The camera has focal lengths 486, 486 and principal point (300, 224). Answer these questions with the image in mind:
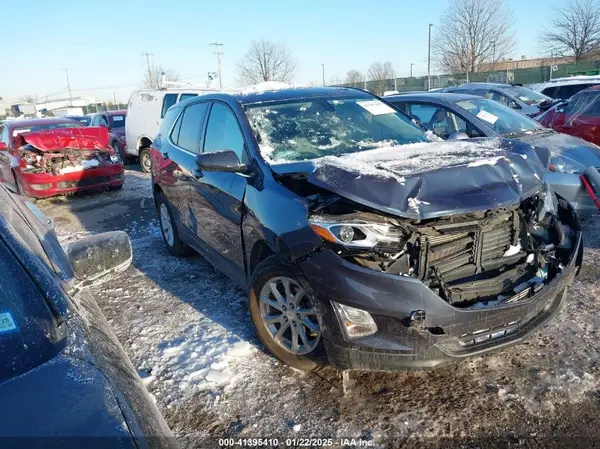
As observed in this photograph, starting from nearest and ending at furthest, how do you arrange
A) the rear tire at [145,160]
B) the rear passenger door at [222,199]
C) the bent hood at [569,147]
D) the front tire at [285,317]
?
the front tire at [285,317] → the rear passenger door at [222,199] → the bent hood at [569,147] → the rear tire at [145,160]

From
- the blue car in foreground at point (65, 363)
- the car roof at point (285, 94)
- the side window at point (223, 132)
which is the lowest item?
the blue car in foreground at point (65, 363)

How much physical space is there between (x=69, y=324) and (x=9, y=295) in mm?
245

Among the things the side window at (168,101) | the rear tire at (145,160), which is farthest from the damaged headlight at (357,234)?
the rear tire at (145,160)

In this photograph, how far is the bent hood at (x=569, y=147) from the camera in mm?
5789

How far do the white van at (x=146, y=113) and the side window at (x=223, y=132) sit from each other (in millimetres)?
7387

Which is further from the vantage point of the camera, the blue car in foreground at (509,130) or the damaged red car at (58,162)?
the damaged red car at (58,162)

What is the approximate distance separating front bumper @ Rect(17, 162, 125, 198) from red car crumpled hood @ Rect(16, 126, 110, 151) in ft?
1.59

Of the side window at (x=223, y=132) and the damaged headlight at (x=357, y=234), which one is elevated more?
the side window at (x=223, y=132)

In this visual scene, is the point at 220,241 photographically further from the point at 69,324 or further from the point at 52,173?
the point at 52,173

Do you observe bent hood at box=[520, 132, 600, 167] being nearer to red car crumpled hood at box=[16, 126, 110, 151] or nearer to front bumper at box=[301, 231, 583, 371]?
front bumper at box=[301, 231, 583, 371]

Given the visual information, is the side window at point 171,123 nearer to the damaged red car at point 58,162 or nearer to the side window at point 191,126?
the side window at point 191,126

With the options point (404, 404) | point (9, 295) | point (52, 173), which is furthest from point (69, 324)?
point (52, 173)

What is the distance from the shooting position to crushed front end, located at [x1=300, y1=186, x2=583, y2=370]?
256cm

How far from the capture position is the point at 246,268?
142 inches
